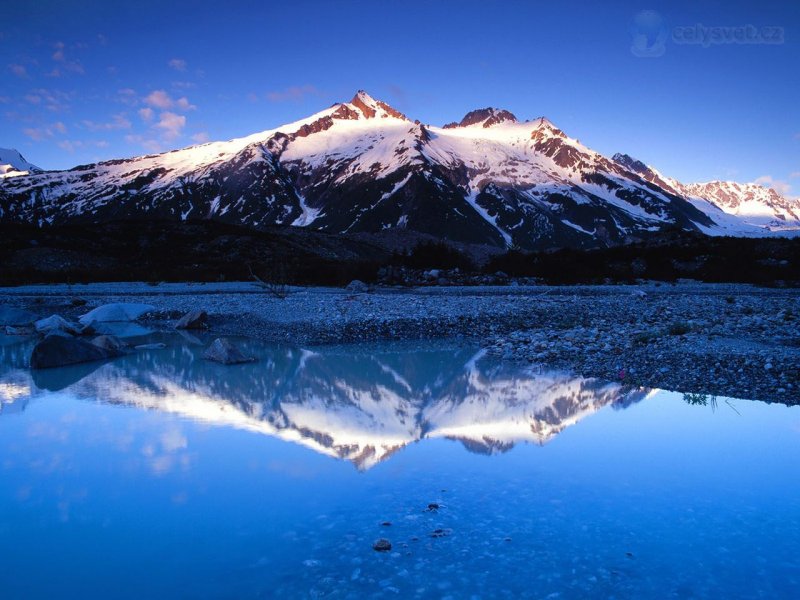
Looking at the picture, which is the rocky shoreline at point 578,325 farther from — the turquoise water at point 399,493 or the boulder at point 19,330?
the boulder at point 19,330

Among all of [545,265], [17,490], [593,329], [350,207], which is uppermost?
[350,207]

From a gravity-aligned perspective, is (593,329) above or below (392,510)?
above

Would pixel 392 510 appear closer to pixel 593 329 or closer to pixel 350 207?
pixel 593 329

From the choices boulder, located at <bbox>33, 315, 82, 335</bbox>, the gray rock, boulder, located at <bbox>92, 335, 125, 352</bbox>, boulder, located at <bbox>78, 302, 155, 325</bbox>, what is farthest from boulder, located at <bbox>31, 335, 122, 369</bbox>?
boulder, located at <bbox>78, 302, 155, 325</bbox>

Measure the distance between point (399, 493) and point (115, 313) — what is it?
67.3ft

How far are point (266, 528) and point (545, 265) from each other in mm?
41746

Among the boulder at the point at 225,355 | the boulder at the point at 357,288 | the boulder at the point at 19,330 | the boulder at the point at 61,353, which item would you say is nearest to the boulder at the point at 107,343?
the boulder at the point at 61,353

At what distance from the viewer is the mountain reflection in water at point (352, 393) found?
30.7 ft

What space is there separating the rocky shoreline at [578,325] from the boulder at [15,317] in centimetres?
271

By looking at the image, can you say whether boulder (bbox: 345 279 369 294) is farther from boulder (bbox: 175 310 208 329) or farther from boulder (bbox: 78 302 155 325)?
boulder (bbox: 175 310 208 329)

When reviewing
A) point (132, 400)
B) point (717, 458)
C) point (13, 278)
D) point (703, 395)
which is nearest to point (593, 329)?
point (703, 395)

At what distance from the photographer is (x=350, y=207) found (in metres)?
176

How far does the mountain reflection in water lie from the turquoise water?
0.08m

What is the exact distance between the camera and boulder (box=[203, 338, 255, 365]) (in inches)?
606
